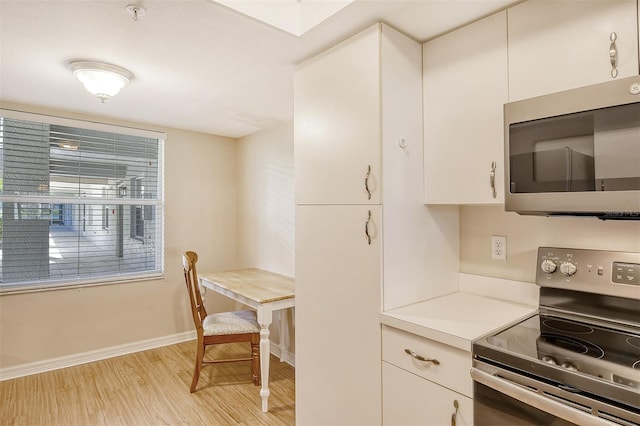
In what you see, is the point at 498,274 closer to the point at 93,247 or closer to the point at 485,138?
the point at 485,138

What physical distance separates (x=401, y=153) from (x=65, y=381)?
3.16m

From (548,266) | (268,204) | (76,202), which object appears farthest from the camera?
(268,204)

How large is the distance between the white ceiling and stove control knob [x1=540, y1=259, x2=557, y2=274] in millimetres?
1113

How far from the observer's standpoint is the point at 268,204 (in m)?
3.59

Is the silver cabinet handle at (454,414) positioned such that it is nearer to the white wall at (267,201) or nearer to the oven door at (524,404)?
the oven door at (524,404)

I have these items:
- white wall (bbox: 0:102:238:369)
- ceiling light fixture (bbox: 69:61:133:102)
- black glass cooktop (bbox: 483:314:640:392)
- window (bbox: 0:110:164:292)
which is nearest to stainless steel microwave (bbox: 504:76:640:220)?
black glass cooktop (bbox: 483:314:640:392)

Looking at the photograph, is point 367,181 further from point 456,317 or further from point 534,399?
point 534,399

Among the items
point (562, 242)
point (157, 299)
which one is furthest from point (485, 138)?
point (157, 299)

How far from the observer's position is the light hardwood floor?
2.35 meters

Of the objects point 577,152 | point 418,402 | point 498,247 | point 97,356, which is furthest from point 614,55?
point 97,356

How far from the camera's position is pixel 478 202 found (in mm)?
1572

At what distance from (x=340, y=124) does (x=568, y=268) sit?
1202 millimetres

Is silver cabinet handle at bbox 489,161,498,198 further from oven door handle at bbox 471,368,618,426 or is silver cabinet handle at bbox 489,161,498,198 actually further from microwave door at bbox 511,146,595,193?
oven door handle at bbox 471,368,618,426

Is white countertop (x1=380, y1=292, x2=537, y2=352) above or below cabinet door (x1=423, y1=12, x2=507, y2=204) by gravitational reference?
below
